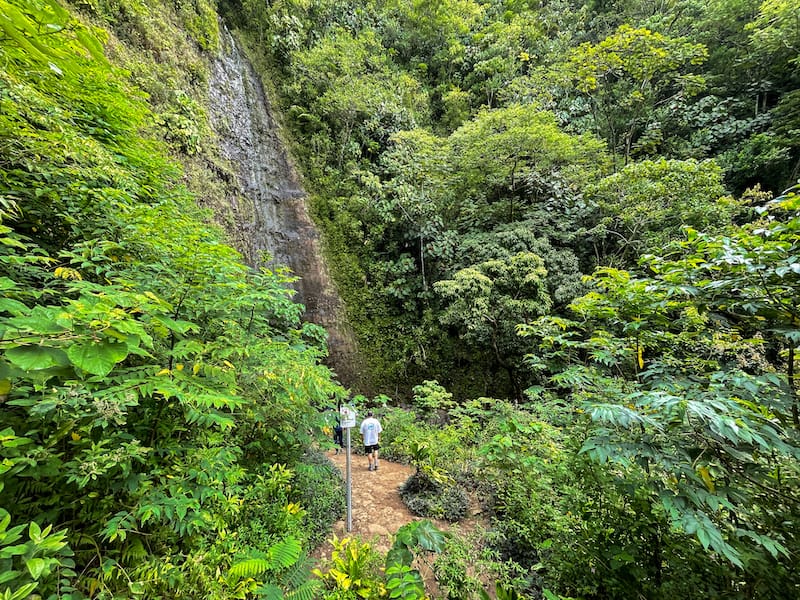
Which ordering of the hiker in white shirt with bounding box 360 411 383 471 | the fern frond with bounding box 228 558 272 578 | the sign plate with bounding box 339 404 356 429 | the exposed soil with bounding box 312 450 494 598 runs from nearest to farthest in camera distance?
1. the fern frond with bounding box 228 558 272 578
2. the exposed soil with bounding box 312 450 494 598
3. the sign plate with bounding box 339 404 356 429
4. the hiker in white shirt with bounding box 360 411 383 471

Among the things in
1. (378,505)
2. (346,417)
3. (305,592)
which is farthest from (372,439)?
(305,592)

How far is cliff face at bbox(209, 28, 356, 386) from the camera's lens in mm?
7066

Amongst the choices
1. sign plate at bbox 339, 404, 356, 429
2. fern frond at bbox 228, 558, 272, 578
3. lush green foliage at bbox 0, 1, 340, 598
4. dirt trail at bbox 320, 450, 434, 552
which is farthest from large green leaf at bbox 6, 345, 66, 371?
dirt trail at bbox 320, 450, 434, 552

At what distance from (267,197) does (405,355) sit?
5.74 meters

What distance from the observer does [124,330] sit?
1.08 m

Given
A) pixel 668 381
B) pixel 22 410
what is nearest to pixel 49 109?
pixel 22 410

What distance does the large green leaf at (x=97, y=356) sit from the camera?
982 millimetres

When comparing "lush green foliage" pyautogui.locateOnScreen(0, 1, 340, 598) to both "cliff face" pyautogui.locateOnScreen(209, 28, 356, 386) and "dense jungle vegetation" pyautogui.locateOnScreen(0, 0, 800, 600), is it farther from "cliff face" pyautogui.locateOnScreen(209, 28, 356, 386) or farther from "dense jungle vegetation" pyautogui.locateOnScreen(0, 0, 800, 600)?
"cliff face" pyautogui.locateOnScreen(209, 28, 356, 386)

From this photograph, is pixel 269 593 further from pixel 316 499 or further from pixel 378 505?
pixel 378 505

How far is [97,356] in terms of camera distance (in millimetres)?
1025

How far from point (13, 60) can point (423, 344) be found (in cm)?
799

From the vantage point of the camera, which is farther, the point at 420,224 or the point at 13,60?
the point at 420,224

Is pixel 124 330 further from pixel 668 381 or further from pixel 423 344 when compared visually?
pixel 423 344

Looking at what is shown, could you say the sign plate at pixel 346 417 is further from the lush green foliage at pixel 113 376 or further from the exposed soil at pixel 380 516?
the exposed soil at pixel 380 516
